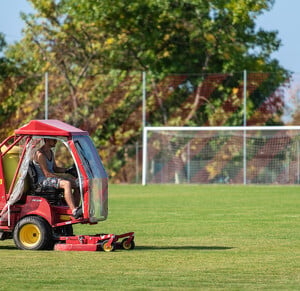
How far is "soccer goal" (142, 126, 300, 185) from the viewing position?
35938 millimetres

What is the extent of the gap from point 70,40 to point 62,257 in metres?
32.1

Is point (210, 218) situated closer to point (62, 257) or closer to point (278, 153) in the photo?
point (62, 257)

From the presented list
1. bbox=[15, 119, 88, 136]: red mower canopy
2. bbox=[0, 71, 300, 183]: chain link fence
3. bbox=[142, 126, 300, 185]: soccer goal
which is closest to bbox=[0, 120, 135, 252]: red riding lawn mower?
bbox=[15, 119, 88, 136]: red mower canopy

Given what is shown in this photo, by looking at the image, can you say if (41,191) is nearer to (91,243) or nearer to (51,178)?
(51,178)

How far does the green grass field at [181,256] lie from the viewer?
10.1m

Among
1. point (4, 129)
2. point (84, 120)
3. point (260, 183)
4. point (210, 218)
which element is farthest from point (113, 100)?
point (210, 218)

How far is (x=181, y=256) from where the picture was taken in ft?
42.0

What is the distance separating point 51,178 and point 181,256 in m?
2.23

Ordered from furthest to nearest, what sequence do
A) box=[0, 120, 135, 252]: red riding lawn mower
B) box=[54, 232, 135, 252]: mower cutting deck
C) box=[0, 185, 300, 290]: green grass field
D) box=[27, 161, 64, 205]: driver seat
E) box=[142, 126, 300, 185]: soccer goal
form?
1. box=[142, 126, 300, 185]: soccer goal
2. box=[27, 161, 64, 205]: driver seat
3. box=[0, 120, 135, 252]: red riding lawn mower
4. box=[54, 232, 135, 252]: mower cutting deck
5. box=[0, 185, 300, 290]: green grass field

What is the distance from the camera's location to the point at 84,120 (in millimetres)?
39281

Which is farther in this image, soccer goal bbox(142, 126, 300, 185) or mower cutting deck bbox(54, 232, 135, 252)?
soccer goal bbox(142, 126, 300, 185)

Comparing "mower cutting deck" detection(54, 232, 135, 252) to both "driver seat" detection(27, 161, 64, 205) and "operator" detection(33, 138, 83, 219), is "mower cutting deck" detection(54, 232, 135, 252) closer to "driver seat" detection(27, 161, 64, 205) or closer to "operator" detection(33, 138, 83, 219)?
"operator" detection(33, 138, 83, 219)

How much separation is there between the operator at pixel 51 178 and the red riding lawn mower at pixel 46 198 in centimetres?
7

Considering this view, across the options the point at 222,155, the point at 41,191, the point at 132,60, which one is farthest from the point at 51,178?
the point at 132,60
